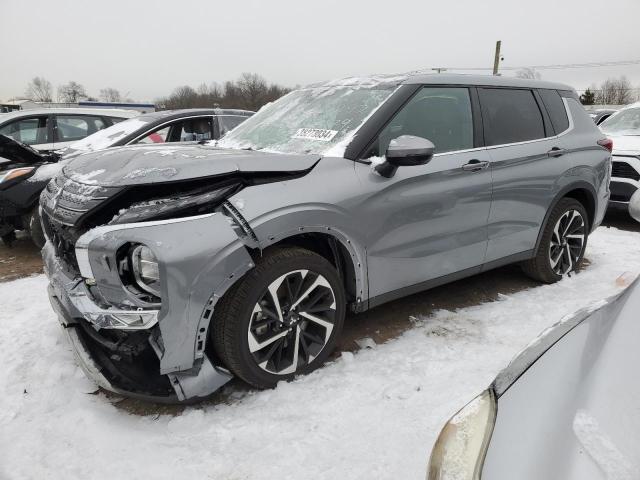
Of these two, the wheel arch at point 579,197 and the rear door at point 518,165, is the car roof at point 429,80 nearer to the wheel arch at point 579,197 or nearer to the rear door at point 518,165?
the rear door at point 518,165

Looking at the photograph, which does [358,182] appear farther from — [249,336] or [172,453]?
[172,453]

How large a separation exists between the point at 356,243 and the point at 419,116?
103 cm

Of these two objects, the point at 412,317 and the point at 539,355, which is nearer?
the point at 539,355

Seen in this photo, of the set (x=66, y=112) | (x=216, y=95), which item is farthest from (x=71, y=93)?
(x=66, y=112)

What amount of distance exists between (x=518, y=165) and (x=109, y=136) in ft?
16.6

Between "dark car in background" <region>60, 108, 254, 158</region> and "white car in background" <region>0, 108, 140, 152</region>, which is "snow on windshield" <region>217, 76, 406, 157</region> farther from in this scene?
"white car in background" <region>0, 108, 140, 152</region>

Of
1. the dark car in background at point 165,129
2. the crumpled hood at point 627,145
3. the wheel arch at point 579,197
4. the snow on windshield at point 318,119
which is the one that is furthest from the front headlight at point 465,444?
the crumpled hood at point 627,145

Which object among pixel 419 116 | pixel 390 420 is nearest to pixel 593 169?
pixel 419 116

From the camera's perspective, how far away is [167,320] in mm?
2047

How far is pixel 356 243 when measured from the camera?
261 cm

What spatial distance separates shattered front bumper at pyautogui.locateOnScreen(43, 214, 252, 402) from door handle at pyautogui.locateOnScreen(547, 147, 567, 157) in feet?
9.36

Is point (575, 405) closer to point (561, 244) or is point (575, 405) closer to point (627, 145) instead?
point (561, 244)

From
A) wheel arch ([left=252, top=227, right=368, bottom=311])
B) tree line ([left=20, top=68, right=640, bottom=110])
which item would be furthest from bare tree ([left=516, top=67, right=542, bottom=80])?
tree line ([left=20, top=68, right=640, bottom=110])

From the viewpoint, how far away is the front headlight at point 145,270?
2082 mm
